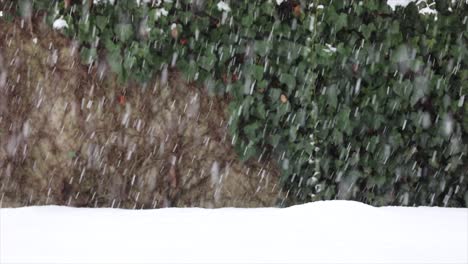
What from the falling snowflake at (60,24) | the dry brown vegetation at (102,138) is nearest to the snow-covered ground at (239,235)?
the dry brown vegetation at (102,138)

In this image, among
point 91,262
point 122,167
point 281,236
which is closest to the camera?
point 91,262

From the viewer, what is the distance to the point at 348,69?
4.20 meters

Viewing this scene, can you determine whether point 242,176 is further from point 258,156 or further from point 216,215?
point 216,215

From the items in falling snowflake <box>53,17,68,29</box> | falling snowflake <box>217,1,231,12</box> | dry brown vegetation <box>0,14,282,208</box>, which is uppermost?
falling snowflake <box>217,1,231,12</box>

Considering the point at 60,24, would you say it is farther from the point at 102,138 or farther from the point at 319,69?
the point at 319,69

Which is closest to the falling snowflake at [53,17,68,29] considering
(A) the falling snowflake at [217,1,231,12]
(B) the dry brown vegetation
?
(B) the dry brown vegetation

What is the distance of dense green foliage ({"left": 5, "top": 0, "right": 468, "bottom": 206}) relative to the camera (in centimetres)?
418

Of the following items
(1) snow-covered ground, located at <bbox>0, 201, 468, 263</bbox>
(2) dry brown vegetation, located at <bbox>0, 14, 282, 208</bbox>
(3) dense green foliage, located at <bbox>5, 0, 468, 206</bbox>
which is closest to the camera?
(1) snow-covered ground, located at <bbox>0, 201, 468, 263</bbox>

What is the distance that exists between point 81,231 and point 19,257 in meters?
0.36

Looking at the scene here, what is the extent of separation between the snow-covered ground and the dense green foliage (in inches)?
51.1

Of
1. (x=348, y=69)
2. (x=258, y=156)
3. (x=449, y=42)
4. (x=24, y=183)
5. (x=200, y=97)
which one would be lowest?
(x=24, y=183)

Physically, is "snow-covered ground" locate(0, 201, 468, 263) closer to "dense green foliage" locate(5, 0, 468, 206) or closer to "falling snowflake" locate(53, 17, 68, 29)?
"dense green foliage" locate(5, 0, 468, 206)

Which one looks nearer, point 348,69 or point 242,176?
point 348,69

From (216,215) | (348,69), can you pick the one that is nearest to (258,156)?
(348,69)
